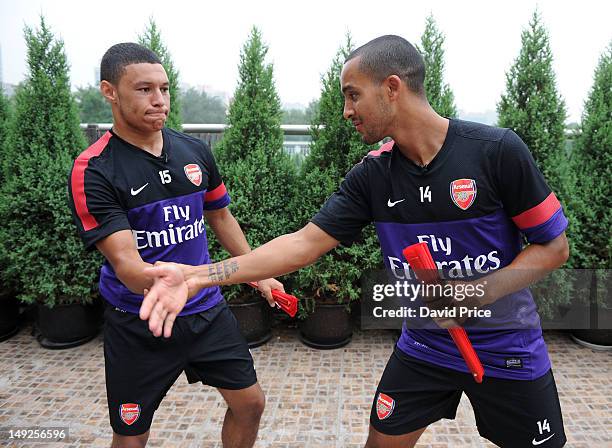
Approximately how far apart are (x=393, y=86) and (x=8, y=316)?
578 centimetres

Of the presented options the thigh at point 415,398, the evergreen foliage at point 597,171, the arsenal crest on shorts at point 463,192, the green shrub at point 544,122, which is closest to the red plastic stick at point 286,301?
the thigh at point 415,398

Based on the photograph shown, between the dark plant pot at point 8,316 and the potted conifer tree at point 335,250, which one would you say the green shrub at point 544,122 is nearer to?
the potted conifer tree at point 335,250

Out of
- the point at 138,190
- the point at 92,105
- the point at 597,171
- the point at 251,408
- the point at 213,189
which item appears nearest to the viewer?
the point at 138,190

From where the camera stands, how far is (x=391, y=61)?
226cm

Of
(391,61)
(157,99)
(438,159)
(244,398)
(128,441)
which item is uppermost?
(391,61)

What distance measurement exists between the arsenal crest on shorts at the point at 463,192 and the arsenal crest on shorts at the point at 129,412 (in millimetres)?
2045

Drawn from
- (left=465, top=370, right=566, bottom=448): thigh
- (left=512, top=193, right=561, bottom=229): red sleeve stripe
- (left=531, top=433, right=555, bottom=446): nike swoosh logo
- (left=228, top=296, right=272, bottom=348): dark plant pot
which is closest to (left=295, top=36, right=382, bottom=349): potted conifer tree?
(left=228, top=296, right=272, bottom=348): dark plant pot

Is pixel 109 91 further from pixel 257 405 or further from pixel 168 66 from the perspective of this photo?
pixel 168 66

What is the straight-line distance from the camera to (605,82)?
568cm

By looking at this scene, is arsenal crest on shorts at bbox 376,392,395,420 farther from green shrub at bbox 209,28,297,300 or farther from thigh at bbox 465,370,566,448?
green shrub at bbox 209,28,297,300

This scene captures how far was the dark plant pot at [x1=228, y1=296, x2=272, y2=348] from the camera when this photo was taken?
19.0 feet

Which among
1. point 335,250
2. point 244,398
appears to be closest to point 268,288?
point 244,398

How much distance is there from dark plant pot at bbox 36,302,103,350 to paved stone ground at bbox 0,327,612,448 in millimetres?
116

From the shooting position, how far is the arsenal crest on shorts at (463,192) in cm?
226
